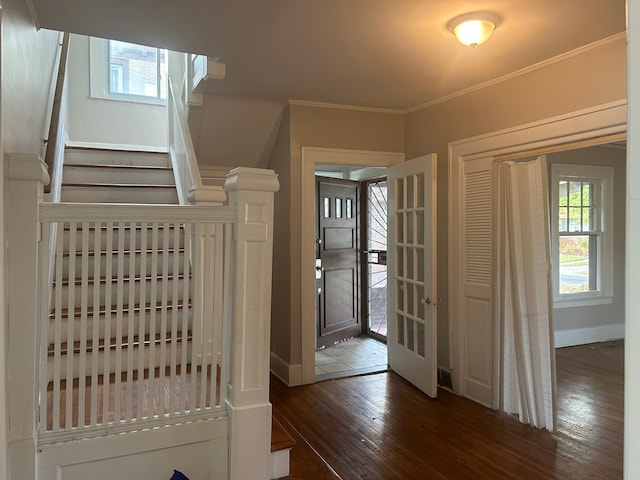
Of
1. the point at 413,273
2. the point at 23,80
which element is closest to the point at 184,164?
the point at 23,80

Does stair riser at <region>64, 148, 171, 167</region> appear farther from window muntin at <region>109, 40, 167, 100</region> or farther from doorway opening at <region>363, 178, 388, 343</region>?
doorway opening at <region>363, 178, 388, 343</region>

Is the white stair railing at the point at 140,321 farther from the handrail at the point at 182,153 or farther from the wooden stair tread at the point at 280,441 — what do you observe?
the handrail at the point at 182,153

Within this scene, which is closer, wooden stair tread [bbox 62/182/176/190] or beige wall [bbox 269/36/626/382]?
beige wall [bbox 269/36/626/382]

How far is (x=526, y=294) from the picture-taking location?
320cm

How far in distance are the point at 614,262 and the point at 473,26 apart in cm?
430

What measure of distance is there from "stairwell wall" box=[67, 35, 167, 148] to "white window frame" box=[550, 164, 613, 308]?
4.69 metres

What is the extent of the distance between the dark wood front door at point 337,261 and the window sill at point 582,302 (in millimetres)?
2315

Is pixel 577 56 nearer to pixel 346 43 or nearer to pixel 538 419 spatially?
pixel 346 43

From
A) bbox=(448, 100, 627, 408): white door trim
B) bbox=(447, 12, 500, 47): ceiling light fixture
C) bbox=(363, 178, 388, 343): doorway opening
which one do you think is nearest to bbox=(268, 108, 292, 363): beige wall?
bbox=(448, 100, 627, 408): white door trim

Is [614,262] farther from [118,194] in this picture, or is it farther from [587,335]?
[118,194]

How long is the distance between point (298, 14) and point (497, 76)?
164 centimetres

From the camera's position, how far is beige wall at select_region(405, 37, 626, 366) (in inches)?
106

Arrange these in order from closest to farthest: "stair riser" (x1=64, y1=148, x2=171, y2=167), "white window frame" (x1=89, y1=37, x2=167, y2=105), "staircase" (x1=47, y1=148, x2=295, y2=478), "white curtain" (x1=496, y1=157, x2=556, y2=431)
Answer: "staircase" (x1=47, y1=148, x2=295, y2=478)
"white curtain" (x1=496, y1=157, x2=556, y2=431)
"stair riser" (x1=64, y1=148, x2=171, y2=167)
"white window frame" (x1=89, y1=37, x2=167, y2=105)

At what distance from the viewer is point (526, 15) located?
7.78 ft
